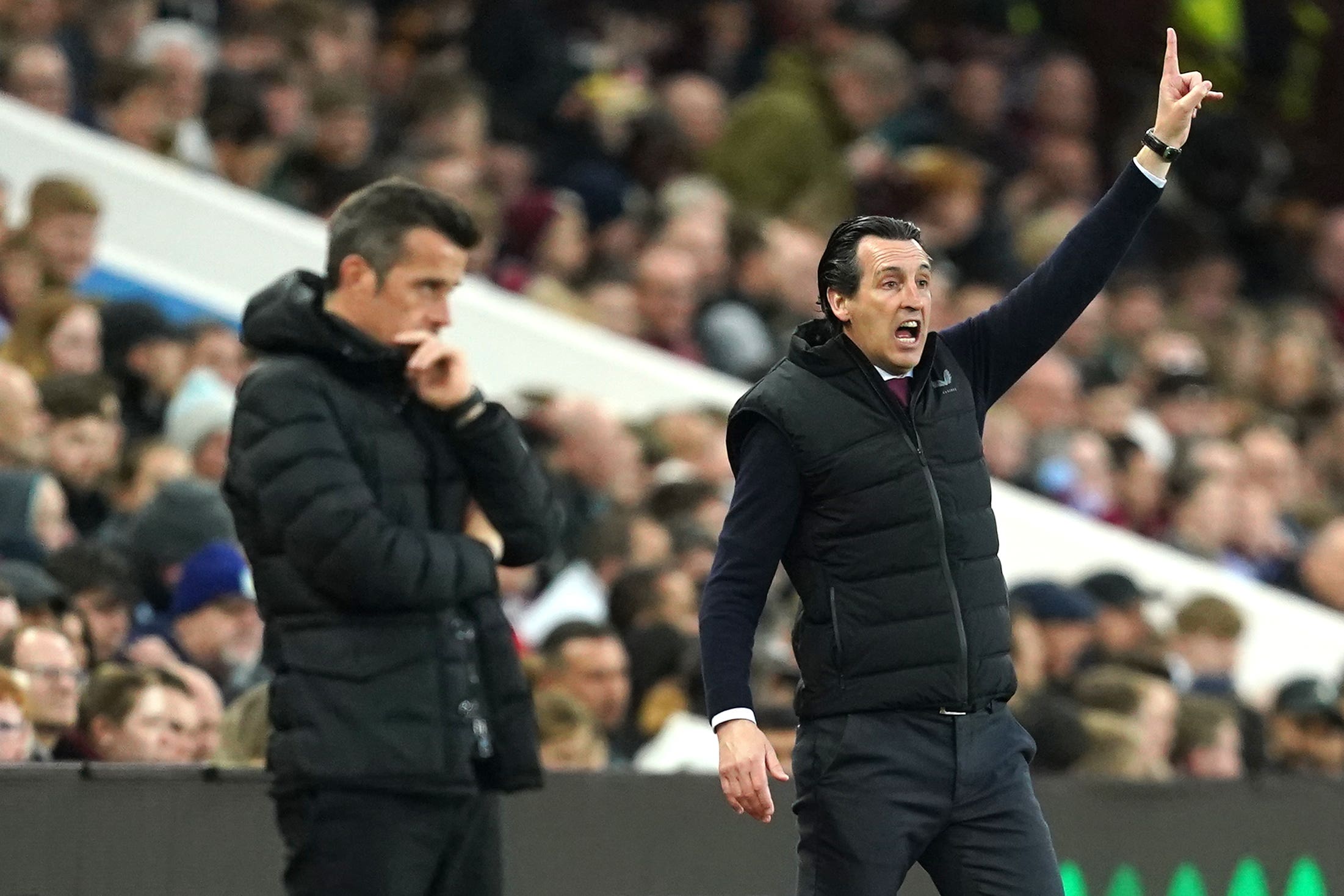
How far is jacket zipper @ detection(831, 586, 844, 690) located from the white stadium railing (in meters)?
6.39

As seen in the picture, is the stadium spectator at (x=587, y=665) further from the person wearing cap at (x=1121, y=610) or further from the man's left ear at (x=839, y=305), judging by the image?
the man's left ear at (x=839, y=305)

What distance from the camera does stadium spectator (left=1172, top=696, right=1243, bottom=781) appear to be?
29.5ft

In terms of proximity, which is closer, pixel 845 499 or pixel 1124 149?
A: pixel 845 499

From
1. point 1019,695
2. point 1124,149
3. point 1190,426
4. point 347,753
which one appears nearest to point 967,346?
point 347,753

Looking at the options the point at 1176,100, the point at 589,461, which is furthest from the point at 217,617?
the point at 1176,100

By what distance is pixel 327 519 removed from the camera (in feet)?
15.5

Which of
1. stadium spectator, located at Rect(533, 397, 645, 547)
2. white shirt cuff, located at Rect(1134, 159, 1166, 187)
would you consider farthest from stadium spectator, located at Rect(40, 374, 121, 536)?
white shirt cuff, located at Rect(1134, 159, 1166, 187)

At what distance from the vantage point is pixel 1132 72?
54.5 feet

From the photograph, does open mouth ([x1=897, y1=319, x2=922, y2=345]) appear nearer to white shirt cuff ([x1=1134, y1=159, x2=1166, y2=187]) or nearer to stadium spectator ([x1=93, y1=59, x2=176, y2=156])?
white shirt cuff ([x1=1134, y1=159, x2=1166, y2=187])

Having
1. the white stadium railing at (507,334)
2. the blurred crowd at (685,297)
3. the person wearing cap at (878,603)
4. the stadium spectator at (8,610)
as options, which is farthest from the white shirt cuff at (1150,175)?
the white stadium railing at (507,334)

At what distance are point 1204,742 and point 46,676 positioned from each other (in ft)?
13.8

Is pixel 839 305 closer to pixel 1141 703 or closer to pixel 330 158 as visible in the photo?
pixel 1141 703

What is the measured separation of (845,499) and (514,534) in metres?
0.62

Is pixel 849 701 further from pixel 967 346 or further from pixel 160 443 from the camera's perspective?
pixel 160 443
